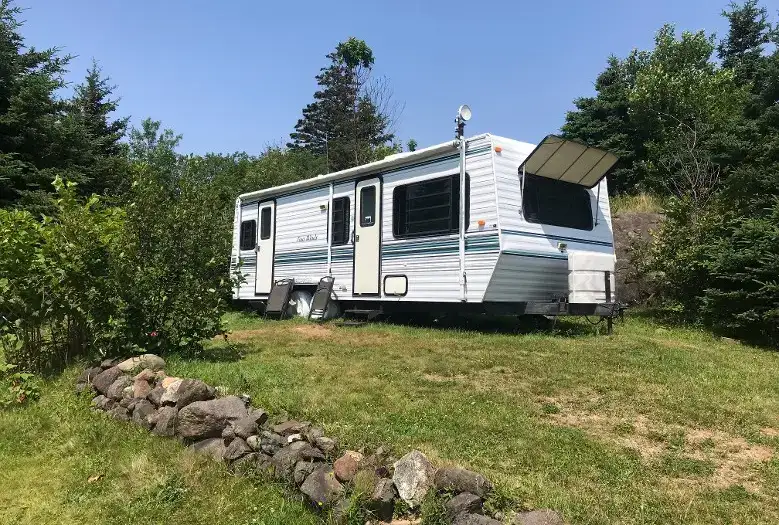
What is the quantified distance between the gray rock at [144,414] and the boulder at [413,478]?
2482mm

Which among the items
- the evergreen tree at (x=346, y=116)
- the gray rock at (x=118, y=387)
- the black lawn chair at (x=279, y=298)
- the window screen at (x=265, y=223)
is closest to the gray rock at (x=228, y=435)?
the gray rock at (x=118, y=387)

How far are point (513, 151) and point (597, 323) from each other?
2904 millimetres

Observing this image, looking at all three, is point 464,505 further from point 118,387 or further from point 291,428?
point 118,387

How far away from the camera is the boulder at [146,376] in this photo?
521 centimetres

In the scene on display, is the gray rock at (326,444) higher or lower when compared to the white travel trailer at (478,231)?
lower

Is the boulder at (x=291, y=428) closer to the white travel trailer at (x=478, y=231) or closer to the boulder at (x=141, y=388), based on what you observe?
the boulder at (x=141, y=388)

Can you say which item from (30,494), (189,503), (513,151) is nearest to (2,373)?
(30,494)

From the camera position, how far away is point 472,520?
2719 mm

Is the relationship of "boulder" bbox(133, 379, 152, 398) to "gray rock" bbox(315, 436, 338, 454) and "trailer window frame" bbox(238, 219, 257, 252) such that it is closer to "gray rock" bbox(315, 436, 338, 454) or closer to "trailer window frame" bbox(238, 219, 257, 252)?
"gray rock" bbox(315, 436, 338, 454)

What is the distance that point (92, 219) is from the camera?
6.79 metres

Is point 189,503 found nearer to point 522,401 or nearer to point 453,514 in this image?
point 453,514

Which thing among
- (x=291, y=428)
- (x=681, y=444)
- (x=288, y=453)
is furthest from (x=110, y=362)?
(x=681, y=444)

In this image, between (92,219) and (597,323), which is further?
(597,323)

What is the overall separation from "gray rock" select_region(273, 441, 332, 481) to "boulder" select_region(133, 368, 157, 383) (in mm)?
2081
